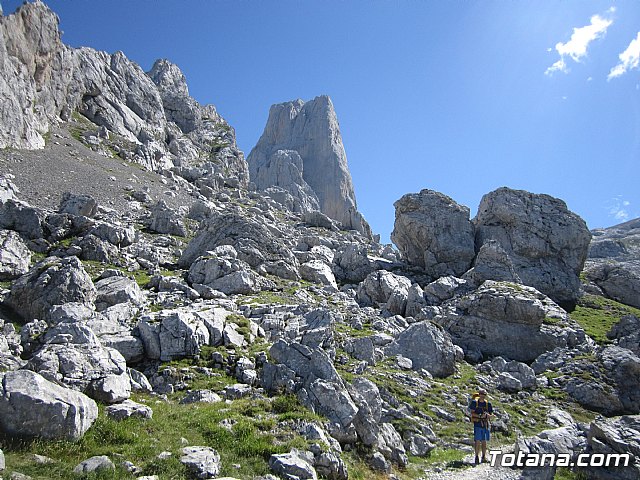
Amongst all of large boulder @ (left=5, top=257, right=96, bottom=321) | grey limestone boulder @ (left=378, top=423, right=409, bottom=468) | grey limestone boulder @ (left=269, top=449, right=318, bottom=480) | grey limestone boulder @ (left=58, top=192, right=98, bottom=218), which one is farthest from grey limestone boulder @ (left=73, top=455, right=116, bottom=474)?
grey limestone boulder @ (left=58, top=192, right=98, bottom=218)

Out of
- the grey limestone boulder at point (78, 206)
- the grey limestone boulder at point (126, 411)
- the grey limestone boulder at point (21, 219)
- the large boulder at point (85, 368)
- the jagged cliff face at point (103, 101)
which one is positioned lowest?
the grey limestone boulder at point (126, 411)

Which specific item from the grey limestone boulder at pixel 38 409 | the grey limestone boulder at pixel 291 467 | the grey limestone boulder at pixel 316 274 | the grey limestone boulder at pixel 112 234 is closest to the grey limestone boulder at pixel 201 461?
the grey limestone boulder at pixel 291 467

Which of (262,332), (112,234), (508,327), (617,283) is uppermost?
(617,283)

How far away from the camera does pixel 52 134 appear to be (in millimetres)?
77062

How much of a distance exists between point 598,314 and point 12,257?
72248 mm

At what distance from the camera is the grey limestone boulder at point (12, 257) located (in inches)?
1104

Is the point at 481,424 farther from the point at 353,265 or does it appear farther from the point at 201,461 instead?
the point at 353,265

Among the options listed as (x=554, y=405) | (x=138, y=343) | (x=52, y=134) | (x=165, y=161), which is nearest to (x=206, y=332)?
(x=138, y=343)

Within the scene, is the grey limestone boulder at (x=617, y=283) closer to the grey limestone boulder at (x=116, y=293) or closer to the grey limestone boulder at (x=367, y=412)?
the grey limestone boulder at (x=367, y=412)

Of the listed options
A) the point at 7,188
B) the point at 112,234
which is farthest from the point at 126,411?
the point at 7,188

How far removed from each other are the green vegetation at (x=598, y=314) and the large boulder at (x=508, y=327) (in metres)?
9.82

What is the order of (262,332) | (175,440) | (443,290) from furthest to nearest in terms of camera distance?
1. (443,290)
2. (262,332)
3. (175,440)

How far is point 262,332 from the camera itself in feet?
83.7

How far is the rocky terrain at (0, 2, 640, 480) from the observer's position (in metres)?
12.6
